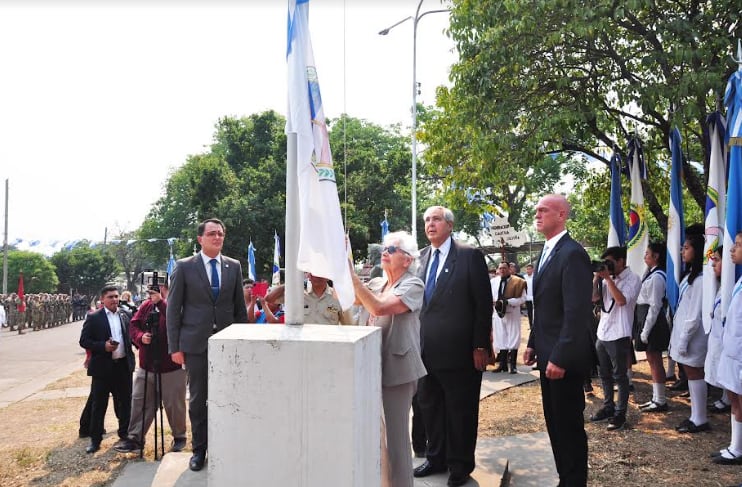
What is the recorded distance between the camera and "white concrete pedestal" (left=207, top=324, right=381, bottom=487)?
2828 millimetres

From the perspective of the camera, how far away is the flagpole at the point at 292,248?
331 centimetres

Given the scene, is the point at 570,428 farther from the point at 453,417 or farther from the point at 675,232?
the point at 675,232

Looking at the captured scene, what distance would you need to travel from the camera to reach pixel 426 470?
497 cm

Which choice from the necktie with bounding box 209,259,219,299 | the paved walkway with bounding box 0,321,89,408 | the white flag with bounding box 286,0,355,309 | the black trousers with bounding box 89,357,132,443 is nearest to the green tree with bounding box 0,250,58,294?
the paved walkway with bounding box 0,321,89,408

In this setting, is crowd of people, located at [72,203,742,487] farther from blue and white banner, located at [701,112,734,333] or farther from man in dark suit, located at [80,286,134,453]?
blue and white banner, located at [701,112,734,333]

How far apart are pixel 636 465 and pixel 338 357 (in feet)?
12.8

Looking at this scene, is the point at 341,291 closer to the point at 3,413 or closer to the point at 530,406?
the point at 530,406

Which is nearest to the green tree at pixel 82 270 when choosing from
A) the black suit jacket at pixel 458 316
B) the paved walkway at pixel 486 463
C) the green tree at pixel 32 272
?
the green tree at pixel 32 272

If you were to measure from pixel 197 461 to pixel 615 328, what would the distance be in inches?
180

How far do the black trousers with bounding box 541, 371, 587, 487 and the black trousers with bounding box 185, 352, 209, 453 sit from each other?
9.08 ft

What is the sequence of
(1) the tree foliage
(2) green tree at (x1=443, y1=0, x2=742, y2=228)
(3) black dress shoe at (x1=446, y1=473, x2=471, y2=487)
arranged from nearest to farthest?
(3) black dress shoe at (x1=446, y1=473, x2=471, y2=487), (2) green tree at (x1=443, y1=0, x2=742, y2=228), (1) the tree foliage

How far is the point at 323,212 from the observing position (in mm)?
3334

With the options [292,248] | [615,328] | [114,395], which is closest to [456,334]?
[292,248]

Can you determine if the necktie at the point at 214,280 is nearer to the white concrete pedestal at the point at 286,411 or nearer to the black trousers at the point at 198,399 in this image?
the black trousers at the point at 198,399
